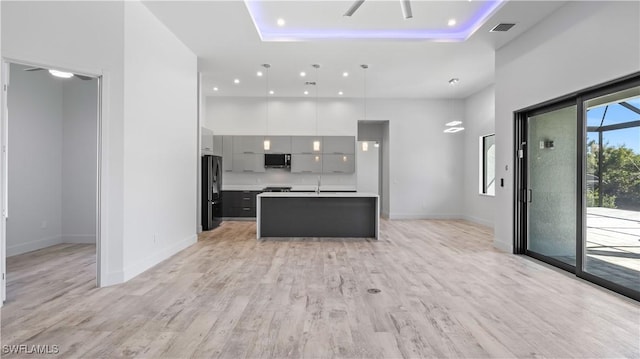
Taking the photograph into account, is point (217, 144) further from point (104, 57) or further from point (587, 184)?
point (587, 184)

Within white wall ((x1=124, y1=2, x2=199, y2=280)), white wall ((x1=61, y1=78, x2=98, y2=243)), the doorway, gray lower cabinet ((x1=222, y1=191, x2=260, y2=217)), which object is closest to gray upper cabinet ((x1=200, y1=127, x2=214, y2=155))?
gray lower cabinet ((x1=222, y1=191, x2=260, y2=217))

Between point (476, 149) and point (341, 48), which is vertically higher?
point (341, 48)

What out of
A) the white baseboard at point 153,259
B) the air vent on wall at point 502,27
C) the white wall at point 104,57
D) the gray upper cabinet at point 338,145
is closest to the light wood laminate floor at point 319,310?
the white baseboard at point 153,259

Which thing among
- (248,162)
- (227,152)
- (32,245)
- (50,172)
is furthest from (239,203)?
(32,245)

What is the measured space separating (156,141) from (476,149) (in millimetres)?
7289

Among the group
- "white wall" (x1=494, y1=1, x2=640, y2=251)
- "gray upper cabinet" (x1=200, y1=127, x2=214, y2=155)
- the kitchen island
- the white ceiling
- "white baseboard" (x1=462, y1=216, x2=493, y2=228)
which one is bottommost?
"white baseboard" (x1=462, y1=216, x2=493, y2=228)

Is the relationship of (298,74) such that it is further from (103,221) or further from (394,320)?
(394,320)

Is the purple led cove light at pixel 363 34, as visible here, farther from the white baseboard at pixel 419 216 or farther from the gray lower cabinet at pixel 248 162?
the white baseboard at pixel 419 216

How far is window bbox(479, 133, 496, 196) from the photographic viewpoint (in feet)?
25.7

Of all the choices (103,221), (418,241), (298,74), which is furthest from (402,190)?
(103,221)

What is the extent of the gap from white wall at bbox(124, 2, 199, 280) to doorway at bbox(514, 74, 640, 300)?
5175mm

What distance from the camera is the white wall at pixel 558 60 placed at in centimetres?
310

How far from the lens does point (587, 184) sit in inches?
143

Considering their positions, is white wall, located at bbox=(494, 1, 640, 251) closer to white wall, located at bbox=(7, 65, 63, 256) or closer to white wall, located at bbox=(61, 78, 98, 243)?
white wall, located at bbox=(61, 78, 98, 243)
